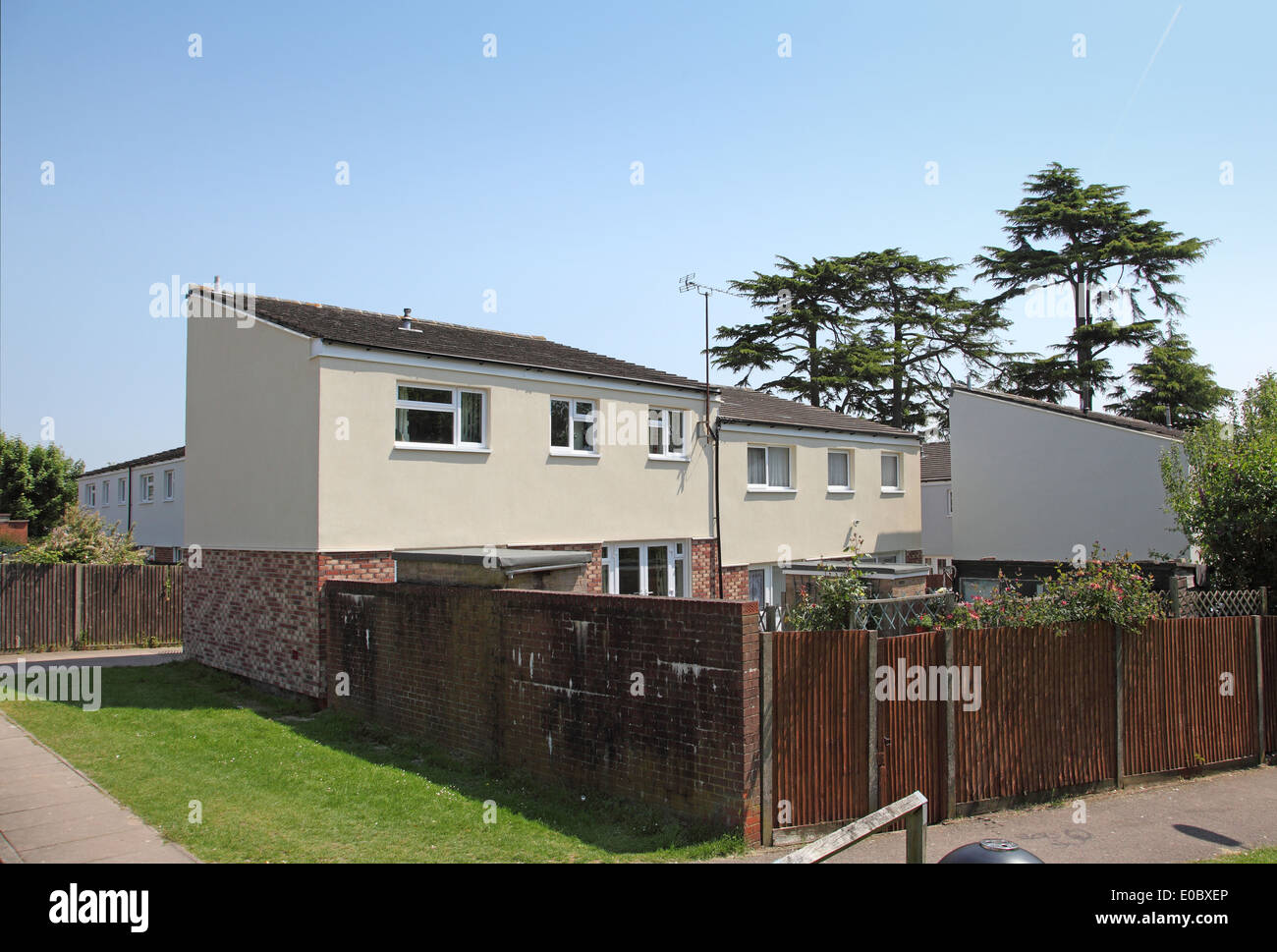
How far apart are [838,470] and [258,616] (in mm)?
15175

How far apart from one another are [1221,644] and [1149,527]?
41.9ft

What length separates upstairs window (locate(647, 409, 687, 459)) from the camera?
1895 centimetres

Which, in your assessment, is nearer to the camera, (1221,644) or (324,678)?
(1221,644)

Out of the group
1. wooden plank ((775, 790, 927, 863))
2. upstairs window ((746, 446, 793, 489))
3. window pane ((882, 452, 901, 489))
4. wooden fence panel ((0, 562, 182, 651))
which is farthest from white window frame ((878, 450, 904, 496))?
wooden plank ((775, 790, 927, 863))

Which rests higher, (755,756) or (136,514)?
(136,514)

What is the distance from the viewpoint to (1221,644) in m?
10.9

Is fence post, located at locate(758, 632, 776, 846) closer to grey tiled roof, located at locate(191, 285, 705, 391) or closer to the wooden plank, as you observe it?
the wooden plank

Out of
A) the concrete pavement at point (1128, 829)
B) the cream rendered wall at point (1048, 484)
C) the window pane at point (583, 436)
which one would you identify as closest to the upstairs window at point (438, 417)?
→ the window pane at point (583, 436)

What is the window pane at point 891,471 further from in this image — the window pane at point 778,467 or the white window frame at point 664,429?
the white window frame at point 664,429

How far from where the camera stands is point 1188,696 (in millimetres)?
10461
